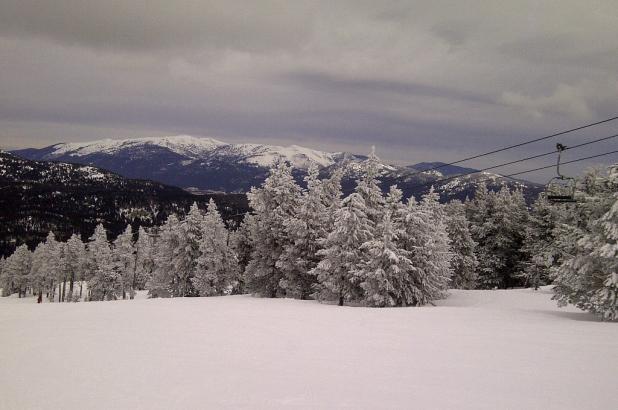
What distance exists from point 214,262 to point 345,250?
19734 millimetres

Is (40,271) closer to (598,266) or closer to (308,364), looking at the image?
(308,364)

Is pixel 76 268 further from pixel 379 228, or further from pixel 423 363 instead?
pixel 423 363

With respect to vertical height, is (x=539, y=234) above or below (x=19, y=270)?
above

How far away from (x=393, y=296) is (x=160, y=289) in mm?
31949

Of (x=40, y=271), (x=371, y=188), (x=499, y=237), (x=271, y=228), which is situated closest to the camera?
(x=371, y=188)

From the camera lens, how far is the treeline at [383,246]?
18.0 m

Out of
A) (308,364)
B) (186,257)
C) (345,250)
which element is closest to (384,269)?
(345,250)

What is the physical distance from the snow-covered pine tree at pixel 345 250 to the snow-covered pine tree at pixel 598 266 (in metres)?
14.2

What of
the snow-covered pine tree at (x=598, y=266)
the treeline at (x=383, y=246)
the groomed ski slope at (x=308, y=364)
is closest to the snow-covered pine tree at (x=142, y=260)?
the treeline at (x=383, y=246)

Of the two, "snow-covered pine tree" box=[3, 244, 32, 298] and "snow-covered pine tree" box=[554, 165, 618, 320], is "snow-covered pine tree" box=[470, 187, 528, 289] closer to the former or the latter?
"snow-covered pine tree" box=[554, 165, 618, 320]

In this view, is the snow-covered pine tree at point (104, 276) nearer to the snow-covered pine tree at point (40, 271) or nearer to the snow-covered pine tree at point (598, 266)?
the snow-covered pine tree at point (40, 271)

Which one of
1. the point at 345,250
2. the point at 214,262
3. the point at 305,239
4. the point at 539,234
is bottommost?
the point at 214,262

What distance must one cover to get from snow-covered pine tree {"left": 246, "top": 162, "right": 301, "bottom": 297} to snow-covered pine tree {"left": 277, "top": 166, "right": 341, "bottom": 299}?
910mm

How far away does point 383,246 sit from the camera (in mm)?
28641
